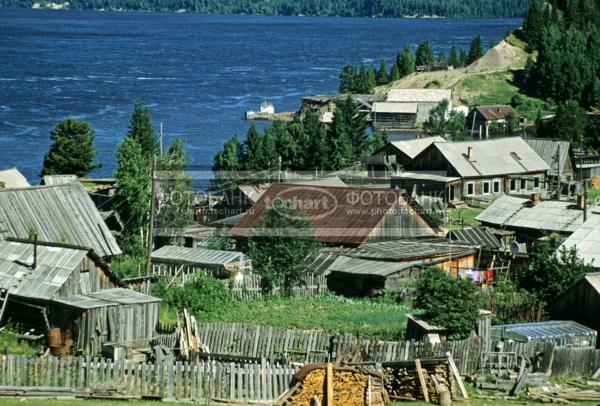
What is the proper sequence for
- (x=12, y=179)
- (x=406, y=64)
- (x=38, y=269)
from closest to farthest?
(x=38, y=269) < (x=12, y=179) < (x=406, y=64)

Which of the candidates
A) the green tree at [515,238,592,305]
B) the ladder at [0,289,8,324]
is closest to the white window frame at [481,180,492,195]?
the green tree at [515,238,592,305]

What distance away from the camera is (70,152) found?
6106cm

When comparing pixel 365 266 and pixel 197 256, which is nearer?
pixel 365 266

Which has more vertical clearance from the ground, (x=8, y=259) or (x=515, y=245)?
(x=8, y=259)

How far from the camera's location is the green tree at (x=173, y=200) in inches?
1769

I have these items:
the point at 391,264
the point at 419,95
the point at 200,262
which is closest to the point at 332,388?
the point at 391,264

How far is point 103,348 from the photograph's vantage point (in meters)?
24.2

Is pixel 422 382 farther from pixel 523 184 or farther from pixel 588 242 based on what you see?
pixel 523 184

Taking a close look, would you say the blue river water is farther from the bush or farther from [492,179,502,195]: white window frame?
the bush

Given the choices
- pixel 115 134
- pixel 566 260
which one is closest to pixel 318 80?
pixel 115 134

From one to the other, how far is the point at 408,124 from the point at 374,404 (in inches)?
3440

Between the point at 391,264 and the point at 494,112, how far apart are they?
197 feet

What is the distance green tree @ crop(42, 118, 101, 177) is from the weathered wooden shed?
37425 millimetres

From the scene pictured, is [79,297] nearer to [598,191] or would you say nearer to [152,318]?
[152,318]
